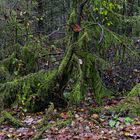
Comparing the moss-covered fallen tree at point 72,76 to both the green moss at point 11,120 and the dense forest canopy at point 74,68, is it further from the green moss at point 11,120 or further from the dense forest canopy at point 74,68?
the green moss at point 11,120

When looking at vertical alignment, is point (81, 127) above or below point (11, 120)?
above

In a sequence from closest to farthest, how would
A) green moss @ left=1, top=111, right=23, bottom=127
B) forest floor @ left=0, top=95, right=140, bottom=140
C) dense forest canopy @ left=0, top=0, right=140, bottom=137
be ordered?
forest floor @ left=0, top=95, right=140, bottom=140, green moss @ left=1, top=111, right=23, bottom=127, dense forest canopy @ left=0, top=0, right=140, bottom=137

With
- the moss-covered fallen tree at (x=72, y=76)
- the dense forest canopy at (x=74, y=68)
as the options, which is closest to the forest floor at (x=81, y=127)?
the dense forest canopy at (x=74, y=68)

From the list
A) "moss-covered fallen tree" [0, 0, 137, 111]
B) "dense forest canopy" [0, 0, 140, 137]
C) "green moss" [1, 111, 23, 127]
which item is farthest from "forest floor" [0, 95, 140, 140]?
"moss-covered fallen tree" [0, 0, 137, 111]

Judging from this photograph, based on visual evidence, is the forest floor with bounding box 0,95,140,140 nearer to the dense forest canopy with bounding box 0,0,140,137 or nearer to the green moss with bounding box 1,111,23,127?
the green moss with bounding box 1,111,23,127

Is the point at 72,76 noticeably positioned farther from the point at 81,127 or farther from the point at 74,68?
the point at 81,127

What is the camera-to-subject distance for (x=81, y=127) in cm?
649

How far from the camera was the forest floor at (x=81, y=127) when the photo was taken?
6051mm

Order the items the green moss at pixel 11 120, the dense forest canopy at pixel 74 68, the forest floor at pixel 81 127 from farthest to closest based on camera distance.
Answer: the dense forest canopy at pixel 74 68
the green moss at pixel 11 120
the forest floor at pixel 81 127

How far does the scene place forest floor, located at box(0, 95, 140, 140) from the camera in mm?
6051

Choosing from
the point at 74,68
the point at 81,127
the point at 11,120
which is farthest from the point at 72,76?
the point at 81,127

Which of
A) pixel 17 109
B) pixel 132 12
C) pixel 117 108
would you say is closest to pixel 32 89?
pixel 17 109

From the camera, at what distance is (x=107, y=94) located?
27.9ft

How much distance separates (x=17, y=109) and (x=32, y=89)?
2.05 ft
